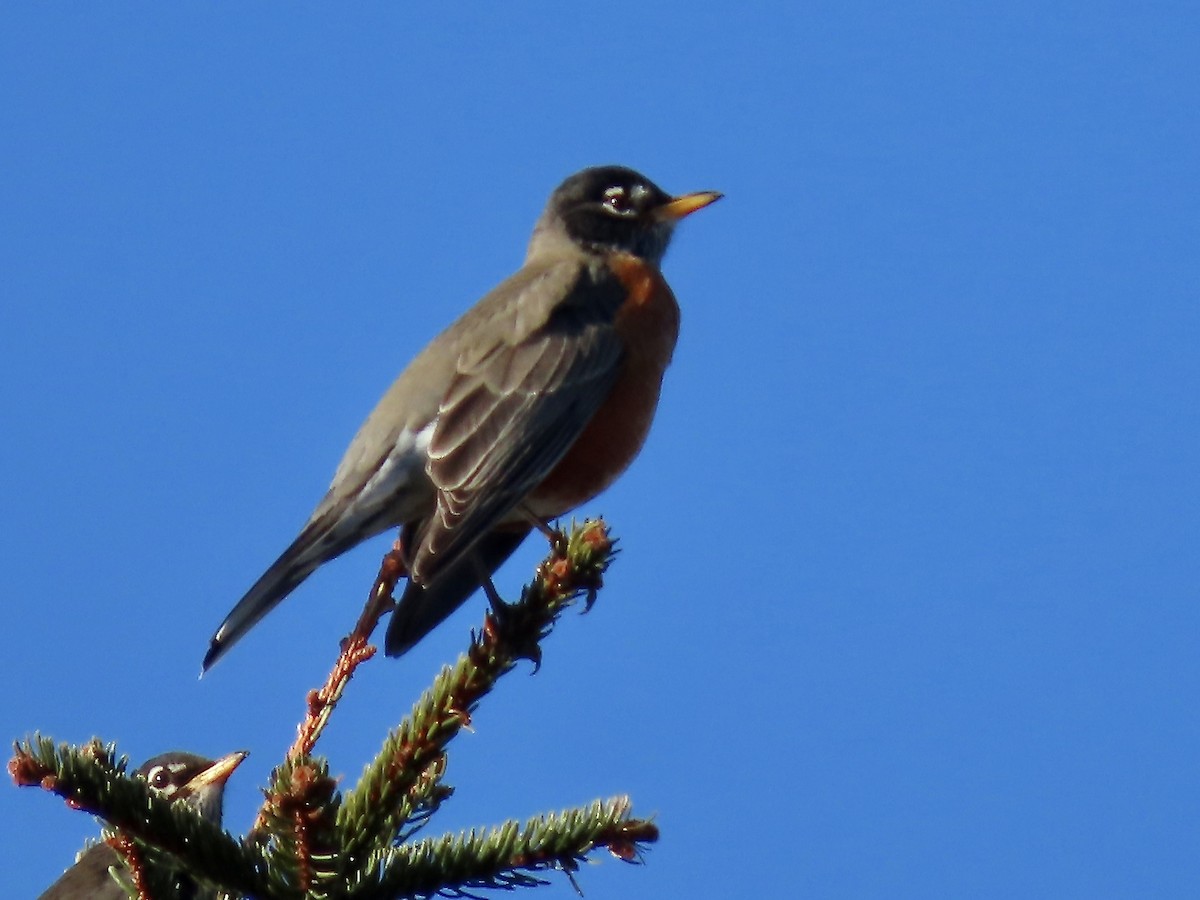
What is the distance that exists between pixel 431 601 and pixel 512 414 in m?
0.69

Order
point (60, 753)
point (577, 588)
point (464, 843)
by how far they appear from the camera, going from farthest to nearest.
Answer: point (577, 588), point (464, 843), point (60, 753)

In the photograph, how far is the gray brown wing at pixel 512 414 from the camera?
4.34 metres

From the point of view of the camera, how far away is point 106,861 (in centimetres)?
385

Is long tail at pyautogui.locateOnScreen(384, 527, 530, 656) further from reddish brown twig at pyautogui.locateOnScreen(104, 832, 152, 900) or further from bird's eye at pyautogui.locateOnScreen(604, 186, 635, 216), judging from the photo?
bird's eye at pyautogui.locateOnScreen(604, 186, 635, 216)

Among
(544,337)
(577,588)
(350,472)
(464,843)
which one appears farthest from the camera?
(544,337)

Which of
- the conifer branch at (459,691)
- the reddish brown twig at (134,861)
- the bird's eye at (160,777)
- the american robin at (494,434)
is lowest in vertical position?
the reddish brown twig at (134,861)

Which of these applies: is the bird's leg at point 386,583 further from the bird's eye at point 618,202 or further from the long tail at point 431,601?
the bird's eye at point 618,202

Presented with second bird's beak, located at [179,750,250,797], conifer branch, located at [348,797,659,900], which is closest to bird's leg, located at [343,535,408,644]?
second bird's beak, located at [179,750,250,797]

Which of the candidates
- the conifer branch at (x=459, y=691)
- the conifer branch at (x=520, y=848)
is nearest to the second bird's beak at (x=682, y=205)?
the conifer branch at (x=459, y=691)

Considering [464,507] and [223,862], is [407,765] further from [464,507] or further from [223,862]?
[464,507]

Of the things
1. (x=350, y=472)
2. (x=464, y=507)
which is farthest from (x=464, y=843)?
(x=350, y=472)

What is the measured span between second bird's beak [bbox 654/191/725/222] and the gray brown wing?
888 mm

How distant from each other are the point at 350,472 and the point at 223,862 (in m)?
2.33

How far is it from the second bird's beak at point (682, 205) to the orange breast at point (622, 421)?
844 millimetres
